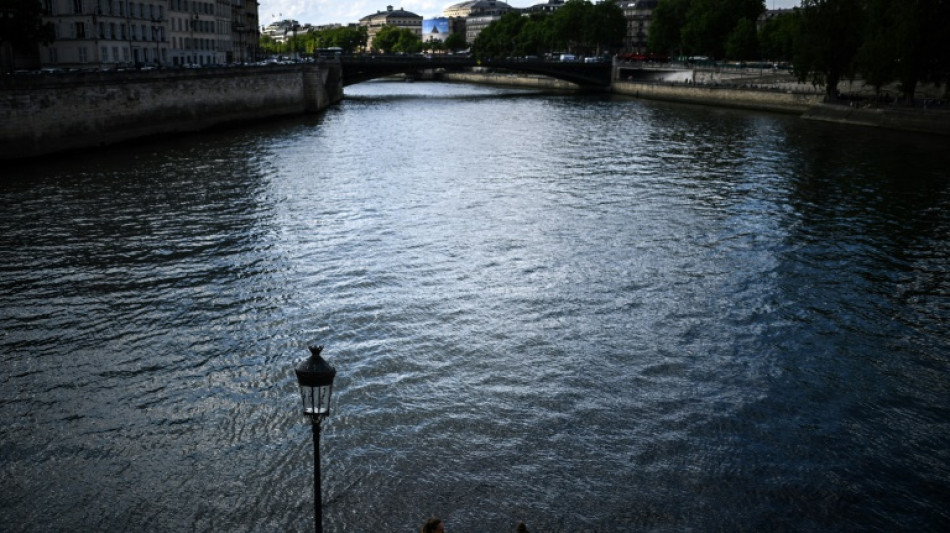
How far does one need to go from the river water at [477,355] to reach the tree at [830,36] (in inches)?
1364

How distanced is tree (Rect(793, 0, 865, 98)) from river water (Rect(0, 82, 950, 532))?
3465 cm

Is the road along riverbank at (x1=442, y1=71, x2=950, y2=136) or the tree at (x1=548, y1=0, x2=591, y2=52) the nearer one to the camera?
the road along riverbank at (x1=442, y1=71, x2=950, y2=136)

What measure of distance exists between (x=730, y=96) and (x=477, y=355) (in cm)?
7236

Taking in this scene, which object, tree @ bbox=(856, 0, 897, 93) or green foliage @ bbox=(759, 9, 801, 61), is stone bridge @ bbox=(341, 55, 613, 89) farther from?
tree @ bbox=(856, 0, 897, 93)

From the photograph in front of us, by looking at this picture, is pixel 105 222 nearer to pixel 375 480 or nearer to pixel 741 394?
pixel 375 480

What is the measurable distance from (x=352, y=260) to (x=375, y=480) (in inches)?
500

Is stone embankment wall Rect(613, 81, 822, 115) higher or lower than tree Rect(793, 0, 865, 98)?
lower

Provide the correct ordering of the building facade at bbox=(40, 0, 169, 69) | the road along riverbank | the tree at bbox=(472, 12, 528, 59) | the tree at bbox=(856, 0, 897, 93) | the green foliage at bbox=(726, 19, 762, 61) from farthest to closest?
the tree at bbox=(472, 12, 528, 59) → the green foliage at bbox=(726, 19, 762, 61) → the building facade at bbox=(40, 0, 169, 69) → the tree at bbox=(856, 0, 897, 93) → the road along riverbank

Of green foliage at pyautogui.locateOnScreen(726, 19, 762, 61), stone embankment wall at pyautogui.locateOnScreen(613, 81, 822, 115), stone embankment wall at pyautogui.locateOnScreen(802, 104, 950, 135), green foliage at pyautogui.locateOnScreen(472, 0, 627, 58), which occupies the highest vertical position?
green foliage at pyautogui.locateOnScreen(472, 0, 627, 58)


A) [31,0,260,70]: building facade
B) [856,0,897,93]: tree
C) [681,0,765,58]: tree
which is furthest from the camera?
[681,0,765,58]: tree

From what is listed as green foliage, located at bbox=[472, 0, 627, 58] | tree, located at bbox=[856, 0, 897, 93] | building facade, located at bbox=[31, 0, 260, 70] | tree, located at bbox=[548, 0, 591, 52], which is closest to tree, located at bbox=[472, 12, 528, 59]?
green foliage, located at bbox=[472, 0, 627, 58]

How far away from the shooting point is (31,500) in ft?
39.2

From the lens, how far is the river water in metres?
12.3

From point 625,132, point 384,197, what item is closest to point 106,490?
point 384,197
